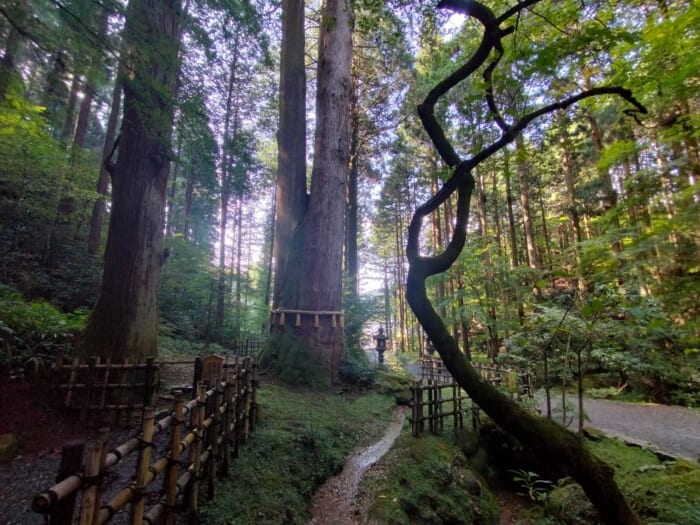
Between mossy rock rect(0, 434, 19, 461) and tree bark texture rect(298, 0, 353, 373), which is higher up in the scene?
tree bark texture rect(298, 0, 353, 373)

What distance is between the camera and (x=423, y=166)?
16.8 m

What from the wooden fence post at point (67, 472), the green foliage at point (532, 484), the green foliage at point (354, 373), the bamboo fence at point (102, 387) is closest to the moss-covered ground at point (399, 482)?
the green foliage at point (532, 484)

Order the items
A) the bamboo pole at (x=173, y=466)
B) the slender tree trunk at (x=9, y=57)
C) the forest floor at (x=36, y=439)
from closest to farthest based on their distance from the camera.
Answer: the bamboo pole at (x=173, y=466) → the forest floor at (x=36, y=439) → the slender tree trunk at (x=9, y=57)

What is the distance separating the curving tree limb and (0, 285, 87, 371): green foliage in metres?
5.26

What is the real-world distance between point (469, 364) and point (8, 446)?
5.13 metres

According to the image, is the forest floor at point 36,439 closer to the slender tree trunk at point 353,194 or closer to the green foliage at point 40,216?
the green foliage at point 40,216

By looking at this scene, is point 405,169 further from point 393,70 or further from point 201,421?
point 201,421

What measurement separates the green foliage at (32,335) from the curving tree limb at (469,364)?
17.3 ft

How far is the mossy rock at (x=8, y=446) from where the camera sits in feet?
12.4

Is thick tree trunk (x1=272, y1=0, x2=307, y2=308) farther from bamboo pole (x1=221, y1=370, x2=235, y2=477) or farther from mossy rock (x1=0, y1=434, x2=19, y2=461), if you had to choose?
mossy rock (x1=0, y1=434, x2=19, y2=461)

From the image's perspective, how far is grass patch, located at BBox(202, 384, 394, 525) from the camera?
A: 10.8 ft

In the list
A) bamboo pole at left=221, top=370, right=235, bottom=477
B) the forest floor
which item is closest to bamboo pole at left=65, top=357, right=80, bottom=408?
the forest floor

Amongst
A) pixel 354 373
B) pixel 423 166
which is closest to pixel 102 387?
pixel 354 373

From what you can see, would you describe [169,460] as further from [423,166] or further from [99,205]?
[423,166]
